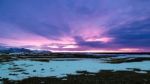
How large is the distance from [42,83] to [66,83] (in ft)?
6.85

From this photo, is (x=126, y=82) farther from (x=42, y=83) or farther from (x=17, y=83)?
(x=17, y=83)

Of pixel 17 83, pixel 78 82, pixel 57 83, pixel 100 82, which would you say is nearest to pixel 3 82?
pixel 17 83

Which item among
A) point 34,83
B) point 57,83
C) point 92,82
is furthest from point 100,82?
point 34,83

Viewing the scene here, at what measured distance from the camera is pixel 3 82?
71.4ft

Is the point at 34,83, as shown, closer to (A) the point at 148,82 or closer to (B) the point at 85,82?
(B) the point at 85,82

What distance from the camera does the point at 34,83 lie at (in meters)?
21.4

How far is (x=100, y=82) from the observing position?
73.4ft

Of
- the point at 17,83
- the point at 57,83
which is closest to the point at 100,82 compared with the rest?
the point at 57,83

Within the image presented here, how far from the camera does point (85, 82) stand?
72.6 feet

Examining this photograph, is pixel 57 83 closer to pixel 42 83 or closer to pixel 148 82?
pixel 42 83

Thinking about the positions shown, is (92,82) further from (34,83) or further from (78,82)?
(34,83)

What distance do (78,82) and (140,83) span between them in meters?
5.40

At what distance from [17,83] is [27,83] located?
2.79ft

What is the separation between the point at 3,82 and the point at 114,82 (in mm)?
9865
